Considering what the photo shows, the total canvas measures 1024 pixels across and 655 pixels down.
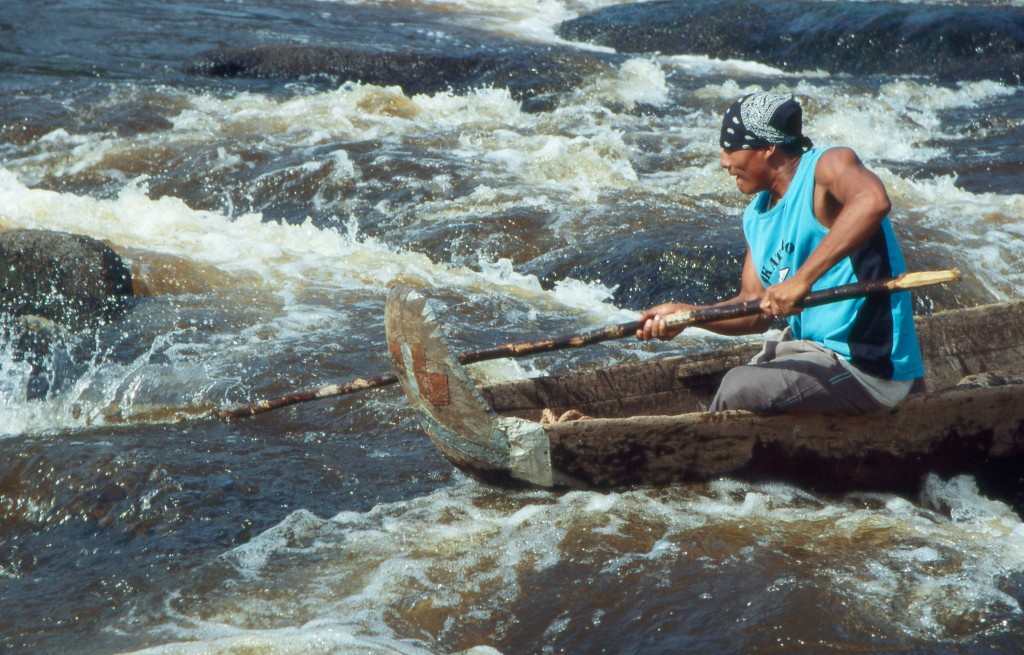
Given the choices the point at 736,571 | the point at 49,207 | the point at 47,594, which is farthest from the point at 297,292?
the point at 736,571

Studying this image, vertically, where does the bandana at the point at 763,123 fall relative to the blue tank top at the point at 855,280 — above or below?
above

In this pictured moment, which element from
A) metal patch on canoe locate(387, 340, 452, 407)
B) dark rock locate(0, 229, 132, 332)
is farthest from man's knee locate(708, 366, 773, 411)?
dark rock locate(0, 229, 132, 332)

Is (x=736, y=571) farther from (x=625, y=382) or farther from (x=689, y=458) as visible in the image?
(x=625, y=382)

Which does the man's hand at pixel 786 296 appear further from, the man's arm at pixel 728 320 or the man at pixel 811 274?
the man's arm at pixel 728 320

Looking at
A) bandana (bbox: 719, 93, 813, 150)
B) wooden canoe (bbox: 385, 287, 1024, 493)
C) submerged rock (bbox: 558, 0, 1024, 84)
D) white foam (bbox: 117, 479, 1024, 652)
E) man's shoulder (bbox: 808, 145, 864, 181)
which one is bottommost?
white foam (bbox: 117, 479, 1024, 652)

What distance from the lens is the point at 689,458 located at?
4.18 m

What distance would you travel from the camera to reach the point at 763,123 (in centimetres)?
392

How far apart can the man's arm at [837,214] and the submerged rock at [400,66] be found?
31.4 ft

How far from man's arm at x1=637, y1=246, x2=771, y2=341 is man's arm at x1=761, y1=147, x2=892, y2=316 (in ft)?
1.23

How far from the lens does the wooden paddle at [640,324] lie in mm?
3684

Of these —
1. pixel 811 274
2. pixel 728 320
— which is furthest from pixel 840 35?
pixel 811 274

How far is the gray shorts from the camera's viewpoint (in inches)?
155

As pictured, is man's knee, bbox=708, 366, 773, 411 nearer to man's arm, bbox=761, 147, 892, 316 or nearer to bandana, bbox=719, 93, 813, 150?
man's arm, bbox=761, 147, 892, 316

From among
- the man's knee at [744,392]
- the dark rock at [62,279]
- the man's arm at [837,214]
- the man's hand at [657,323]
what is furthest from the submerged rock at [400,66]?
the man's arm at [837,214]
